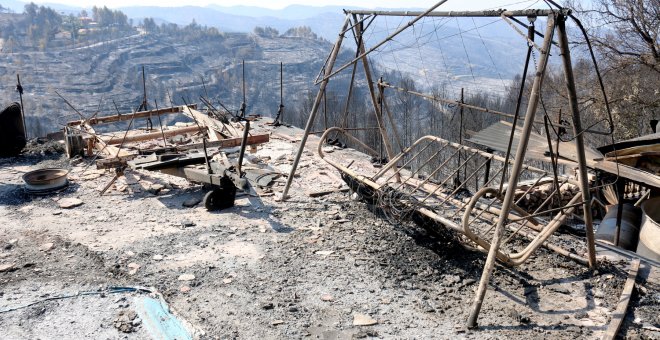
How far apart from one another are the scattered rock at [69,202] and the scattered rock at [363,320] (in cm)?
506

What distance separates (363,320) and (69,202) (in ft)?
17.4

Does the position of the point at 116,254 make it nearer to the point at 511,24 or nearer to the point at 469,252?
the point at 469,252

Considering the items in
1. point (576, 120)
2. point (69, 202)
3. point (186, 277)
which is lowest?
point (69, 202)

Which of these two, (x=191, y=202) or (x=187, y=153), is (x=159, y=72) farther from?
(x=191, y=202)

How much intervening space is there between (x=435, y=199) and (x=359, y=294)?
2744 mm

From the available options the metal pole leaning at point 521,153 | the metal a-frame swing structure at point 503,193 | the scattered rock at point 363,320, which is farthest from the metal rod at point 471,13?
the scattered rock at point 363,320

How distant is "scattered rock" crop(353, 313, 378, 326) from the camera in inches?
172

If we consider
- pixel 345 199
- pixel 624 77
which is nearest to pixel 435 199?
pixel 345 199

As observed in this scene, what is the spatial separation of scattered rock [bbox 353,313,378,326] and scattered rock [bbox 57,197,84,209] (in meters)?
5.06

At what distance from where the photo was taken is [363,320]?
4410mm

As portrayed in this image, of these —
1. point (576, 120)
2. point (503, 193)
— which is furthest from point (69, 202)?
point (576, 120)

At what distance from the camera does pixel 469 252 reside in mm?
5438

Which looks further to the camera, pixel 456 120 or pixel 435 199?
pixel 456 120

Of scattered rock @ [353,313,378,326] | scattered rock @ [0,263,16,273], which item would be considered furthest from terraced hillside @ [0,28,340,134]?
scattered rock @ [353,313,378,326]
